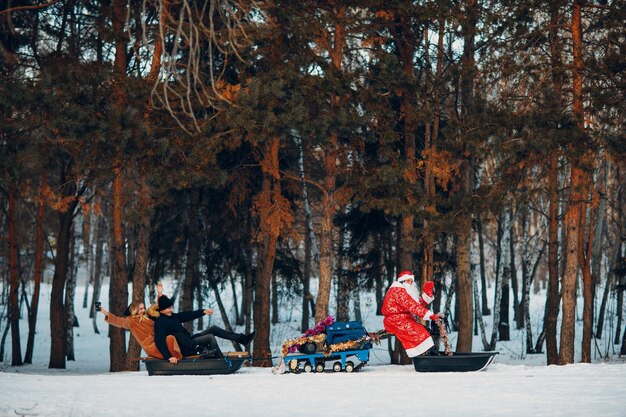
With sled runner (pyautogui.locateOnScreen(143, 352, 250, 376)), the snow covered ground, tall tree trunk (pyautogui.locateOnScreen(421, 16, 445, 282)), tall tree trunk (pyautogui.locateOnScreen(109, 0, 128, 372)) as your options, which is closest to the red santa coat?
the snow covered ground

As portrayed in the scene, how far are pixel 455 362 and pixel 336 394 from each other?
11.0 feet

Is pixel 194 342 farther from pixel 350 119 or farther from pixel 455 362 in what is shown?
pixel 350 119

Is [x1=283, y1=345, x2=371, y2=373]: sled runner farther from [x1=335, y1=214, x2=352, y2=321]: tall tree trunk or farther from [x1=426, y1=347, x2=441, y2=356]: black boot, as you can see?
[x1=335, y1=214, x2=352, y2=321]: tall tree trunk

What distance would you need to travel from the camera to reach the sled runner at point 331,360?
49.5ft

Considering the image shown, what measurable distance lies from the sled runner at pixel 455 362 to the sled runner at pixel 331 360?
1.09m

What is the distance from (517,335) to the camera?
35.4 m

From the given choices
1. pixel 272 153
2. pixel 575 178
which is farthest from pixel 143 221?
pixel 575 178

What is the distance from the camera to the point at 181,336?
15.1 meters

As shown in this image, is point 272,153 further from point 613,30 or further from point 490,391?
point 490,391

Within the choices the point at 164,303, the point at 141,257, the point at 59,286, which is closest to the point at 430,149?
the point at 141,257

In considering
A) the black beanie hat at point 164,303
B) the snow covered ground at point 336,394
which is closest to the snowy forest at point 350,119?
the black beanie hat at point 164,303

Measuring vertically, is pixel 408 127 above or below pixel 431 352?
above

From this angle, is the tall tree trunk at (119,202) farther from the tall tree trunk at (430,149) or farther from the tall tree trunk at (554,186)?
the tall tree trunk at (554,186)

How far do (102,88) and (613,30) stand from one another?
11.4m
